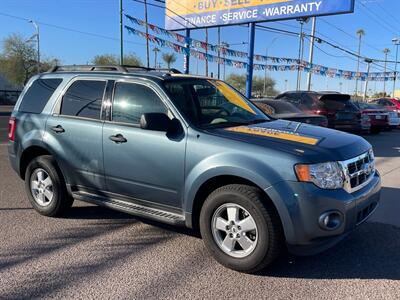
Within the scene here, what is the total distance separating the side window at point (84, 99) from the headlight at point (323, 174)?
2478mm

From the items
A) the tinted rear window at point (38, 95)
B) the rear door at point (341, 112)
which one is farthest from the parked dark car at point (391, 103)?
the tinted rear window at point (38, 95)

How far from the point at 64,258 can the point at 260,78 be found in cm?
11267

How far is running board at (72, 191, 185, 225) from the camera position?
4.38m

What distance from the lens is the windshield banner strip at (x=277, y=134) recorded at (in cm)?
404

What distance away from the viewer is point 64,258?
13.9 feet

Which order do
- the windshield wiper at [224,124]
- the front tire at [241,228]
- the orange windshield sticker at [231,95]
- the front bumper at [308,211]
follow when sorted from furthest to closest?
A: the orange windshield sticker at [231,95], the windshield wiper at [224,124], the front tire at [241,228], the front bumper at [308,211]

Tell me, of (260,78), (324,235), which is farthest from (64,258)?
(260,78)

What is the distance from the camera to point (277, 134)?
13.8 ft

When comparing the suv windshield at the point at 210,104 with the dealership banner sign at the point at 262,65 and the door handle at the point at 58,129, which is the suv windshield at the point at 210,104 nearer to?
the door handle at the point at 58,129

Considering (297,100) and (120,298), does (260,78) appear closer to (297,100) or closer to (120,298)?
(297,100)

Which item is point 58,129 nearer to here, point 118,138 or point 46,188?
point 46,188

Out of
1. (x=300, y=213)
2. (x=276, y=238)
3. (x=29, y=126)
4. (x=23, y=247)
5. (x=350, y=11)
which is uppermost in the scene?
(x=350, y=11)

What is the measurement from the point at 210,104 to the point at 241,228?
155 cm

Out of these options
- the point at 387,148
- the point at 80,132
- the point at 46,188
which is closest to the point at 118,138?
the point at 80,132
